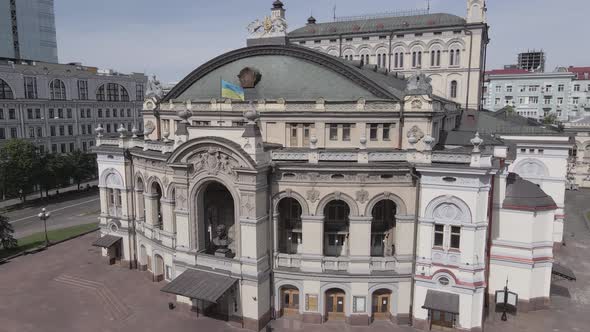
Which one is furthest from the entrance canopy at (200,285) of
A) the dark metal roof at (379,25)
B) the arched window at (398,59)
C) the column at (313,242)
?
the dark metal roof at (379,25)

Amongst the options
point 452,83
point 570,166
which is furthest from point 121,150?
point 570,166

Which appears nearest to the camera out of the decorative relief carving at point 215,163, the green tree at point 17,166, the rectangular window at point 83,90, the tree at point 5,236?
the decorative relief carving at point 215,163

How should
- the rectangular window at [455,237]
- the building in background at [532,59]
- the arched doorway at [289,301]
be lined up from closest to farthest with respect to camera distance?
the rectangular window at [455,237] < the arched doorway at [289,301] < the building in background at [532,59]

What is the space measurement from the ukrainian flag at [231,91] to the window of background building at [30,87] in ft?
208

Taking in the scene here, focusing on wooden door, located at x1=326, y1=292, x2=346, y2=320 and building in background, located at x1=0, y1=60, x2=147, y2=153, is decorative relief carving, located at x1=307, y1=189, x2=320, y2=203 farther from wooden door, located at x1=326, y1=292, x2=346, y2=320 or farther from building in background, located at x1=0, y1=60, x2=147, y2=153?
building in background, located at x1=0, y1=60, x2=147, y2=153

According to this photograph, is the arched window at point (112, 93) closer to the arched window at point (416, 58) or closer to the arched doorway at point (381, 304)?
the arched window at point (416, 58)

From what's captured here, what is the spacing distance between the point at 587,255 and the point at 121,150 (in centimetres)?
5119

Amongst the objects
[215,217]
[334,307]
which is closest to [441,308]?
[334,307]

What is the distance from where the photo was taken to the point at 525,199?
33188mm

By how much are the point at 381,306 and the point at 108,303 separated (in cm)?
2238

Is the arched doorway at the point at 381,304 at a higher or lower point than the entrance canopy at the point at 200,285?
lower

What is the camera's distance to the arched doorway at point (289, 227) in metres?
32.8

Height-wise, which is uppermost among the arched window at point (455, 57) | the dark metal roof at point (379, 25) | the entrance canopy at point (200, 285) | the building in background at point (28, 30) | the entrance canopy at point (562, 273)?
the building in background at point (28, 30)

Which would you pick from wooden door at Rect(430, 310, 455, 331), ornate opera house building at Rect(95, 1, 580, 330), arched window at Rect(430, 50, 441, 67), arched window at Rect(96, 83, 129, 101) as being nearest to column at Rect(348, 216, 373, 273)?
ornate opera house building at Rect(95, 1, 580, 330)
